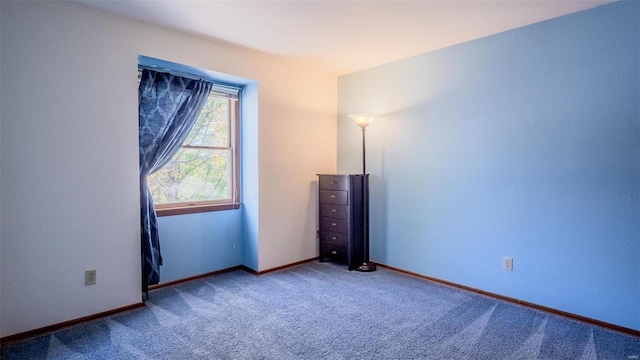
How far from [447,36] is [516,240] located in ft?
6.08

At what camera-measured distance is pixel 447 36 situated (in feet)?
9.85

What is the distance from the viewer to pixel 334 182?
3838 millimetres

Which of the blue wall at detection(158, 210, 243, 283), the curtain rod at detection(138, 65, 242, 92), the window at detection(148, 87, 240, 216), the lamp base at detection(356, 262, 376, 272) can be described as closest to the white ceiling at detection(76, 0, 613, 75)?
the curtain rod at detection(138, 65, 242, 92)

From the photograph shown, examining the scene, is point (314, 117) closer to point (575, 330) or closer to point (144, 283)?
point (144, 283)

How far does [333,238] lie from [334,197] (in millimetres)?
475

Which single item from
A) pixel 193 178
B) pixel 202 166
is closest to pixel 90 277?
pixel 193 178

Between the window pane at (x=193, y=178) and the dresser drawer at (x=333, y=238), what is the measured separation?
118cm

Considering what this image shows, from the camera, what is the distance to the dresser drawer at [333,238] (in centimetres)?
379

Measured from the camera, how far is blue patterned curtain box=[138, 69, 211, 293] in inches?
114

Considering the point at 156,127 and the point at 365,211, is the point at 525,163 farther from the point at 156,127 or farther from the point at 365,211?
the point at 156,127

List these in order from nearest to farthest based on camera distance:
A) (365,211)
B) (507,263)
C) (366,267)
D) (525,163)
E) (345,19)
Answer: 1. (345,19)
2. (525,163)
3. (507,263)
4. (366,267)
5. (365,211)

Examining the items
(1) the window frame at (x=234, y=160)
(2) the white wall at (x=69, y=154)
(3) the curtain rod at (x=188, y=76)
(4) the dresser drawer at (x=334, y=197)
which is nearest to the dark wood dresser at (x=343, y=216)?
(4) the dresser drawer at (x=334, y=197)

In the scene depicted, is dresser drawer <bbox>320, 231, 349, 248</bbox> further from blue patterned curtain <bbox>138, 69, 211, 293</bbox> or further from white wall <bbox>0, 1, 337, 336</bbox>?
white wall <bbox>0, 1, 337, 336</bbox>

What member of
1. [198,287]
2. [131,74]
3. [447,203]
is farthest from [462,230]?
[131,74]
